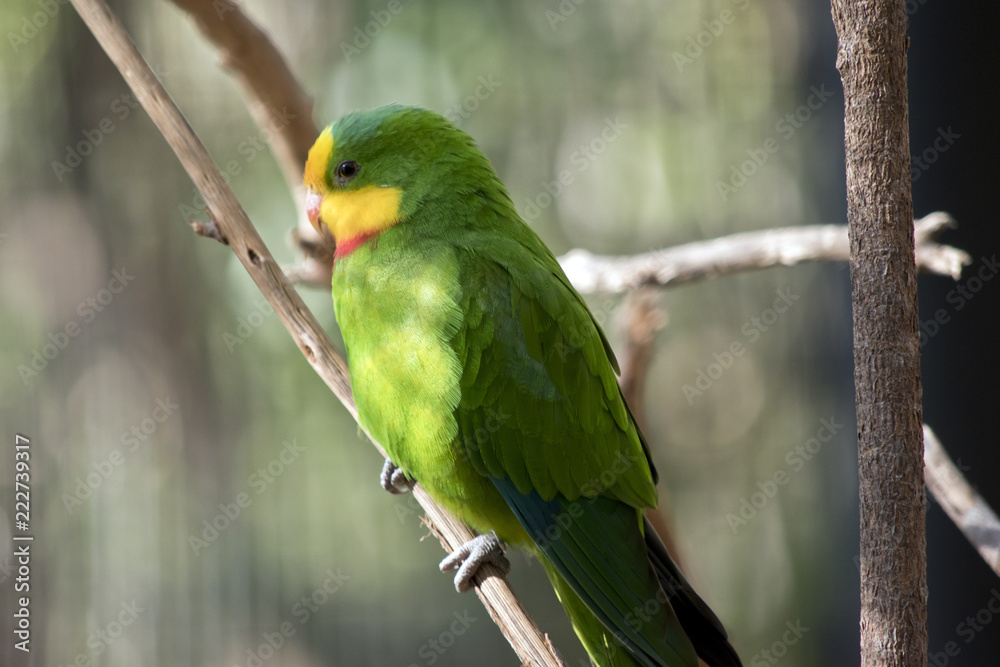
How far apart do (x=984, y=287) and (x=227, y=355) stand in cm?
200

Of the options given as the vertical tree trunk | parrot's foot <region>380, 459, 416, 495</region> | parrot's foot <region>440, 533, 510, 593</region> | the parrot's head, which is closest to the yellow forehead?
the parrot's head

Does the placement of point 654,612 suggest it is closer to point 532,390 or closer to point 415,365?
point 532,390

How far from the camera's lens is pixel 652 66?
235cm

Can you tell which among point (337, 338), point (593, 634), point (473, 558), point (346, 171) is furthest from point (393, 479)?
point (337, 338)

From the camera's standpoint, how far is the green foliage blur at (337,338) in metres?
2.19

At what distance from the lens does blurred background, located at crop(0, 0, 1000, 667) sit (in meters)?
2.19

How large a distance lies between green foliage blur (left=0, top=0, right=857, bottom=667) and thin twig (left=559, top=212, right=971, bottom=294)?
0.73 m

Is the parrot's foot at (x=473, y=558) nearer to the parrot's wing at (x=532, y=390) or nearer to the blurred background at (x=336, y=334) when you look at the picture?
the parrot's wing at (x=532, y=390)

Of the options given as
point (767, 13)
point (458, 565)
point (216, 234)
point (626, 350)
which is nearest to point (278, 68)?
point (216, 234)

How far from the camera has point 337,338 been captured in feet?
7.59

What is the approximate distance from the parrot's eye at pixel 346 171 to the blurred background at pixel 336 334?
112cm

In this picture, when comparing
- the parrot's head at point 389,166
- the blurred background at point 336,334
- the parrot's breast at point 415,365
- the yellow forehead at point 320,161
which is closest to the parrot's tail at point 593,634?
the parrot's breast at point 415,365

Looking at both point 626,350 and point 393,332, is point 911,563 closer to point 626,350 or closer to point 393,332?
point 393,332

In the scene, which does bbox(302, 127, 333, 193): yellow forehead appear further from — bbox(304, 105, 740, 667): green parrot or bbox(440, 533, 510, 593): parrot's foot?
bbox(440, 533, 510, 593): parrot's foot
